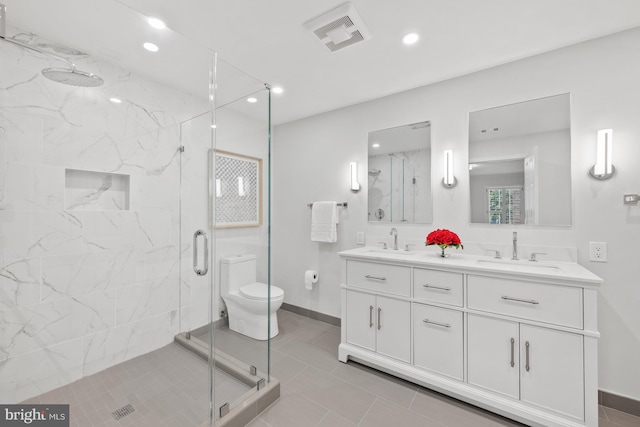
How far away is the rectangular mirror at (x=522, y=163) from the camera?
187 cm

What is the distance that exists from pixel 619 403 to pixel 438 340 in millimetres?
1114

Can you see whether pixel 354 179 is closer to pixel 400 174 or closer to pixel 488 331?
pixel 400 174

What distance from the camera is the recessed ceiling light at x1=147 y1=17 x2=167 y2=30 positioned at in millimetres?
1585

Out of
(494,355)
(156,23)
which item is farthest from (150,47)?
(494,355)

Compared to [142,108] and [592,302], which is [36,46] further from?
[592,302]

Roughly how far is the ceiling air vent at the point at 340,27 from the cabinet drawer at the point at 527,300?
173 centimetres

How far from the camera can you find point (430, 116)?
7.75ft

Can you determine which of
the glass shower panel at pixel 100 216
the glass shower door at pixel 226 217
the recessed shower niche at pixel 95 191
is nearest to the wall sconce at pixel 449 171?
the glass shower door at pixel 226 217

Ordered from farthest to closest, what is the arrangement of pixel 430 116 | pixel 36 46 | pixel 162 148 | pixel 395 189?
pixel 395 189 → pixel 430 116 → pixel 162 148 → pixel 36 46

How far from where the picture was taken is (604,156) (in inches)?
67.2

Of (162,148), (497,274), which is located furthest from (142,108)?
(497,274)

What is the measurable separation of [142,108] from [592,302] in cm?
309

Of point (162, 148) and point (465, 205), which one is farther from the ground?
point (162, 148)

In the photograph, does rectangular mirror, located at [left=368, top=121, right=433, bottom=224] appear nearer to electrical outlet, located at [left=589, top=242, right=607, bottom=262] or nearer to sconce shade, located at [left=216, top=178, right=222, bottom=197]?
electrical outlet, located at [left=589, top=242, right=607, bottom=262]
